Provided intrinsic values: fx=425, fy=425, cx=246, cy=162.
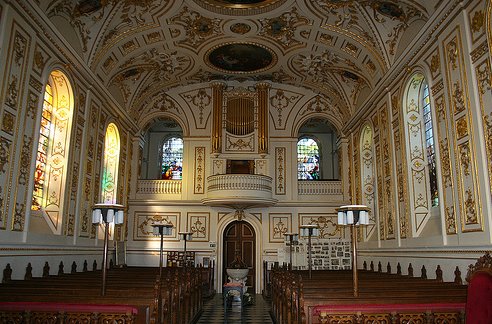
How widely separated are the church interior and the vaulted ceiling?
8 cm

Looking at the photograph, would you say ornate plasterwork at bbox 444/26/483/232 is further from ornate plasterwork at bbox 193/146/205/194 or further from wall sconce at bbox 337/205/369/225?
ornate plasterwork at bbox 193/146/205/194

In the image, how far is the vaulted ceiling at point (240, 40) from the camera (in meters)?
12.3

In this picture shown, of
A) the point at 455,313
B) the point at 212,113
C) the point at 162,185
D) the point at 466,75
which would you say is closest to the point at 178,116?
the point at 212,113

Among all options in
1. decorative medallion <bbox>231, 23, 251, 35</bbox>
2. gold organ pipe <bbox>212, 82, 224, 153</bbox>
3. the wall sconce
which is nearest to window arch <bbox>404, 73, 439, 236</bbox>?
the wall sconce

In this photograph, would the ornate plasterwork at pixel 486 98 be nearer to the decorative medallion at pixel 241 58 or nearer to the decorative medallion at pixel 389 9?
the decorative medallion at pixel 389 9

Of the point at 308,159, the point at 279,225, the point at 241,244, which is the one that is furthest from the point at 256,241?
the point at 308,159

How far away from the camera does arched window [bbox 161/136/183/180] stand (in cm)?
2164

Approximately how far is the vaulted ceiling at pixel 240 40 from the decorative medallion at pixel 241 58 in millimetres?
40

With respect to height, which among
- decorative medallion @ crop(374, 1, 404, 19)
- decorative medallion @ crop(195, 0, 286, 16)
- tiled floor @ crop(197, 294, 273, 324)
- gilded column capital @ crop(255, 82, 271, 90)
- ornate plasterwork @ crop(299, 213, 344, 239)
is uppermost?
decorative medallion @ crop(195, 0, 286, 16)

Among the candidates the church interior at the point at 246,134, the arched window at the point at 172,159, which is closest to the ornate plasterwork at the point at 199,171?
the church interior at the point at 246,134

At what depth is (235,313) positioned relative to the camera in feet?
38.4

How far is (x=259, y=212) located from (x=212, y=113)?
493 centimetres

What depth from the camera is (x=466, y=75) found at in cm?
866

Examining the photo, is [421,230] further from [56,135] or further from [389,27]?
[56,135]
